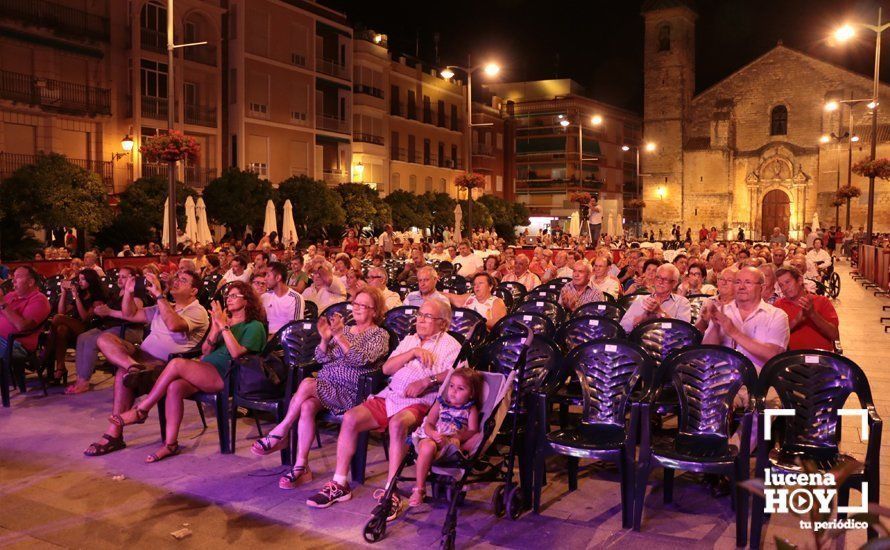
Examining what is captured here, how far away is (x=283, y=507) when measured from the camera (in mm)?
5242

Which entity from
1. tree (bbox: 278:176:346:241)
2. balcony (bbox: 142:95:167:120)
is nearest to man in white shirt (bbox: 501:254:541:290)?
tree (bbox: 278:176:346:241)

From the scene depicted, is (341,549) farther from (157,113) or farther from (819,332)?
(157,113)

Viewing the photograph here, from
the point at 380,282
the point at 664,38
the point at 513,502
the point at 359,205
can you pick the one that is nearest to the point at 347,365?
the point at 513,502

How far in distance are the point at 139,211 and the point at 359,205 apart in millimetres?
10642

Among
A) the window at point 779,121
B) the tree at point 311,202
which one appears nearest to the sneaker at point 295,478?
the tree at point 311,202

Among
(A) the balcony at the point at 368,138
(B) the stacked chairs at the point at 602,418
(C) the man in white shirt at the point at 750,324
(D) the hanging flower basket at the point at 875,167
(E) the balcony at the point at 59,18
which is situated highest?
(E) the balcony at the point at 59,18

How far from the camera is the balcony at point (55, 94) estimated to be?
26.4m

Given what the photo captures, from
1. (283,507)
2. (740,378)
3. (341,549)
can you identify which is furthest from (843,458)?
(283,507)

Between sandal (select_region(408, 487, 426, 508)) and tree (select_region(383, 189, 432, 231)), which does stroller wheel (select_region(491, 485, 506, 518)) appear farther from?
tree (select_region(383, 189, 432, 231))

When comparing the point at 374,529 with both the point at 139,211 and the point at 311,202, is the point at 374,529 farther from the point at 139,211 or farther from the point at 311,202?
the point at 311,202

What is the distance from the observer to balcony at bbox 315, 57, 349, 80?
3984 centimetres

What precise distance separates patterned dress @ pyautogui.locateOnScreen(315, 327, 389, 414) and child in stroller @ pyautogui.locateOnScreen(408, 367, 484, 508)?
90 cm

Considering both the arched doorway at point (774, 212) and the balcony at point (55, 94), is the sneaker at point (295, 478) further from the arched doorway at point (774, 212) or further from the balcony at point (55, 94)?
the arched doorway at point (774, 212)

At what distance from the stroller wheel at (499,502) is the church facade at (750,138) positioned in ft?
170
